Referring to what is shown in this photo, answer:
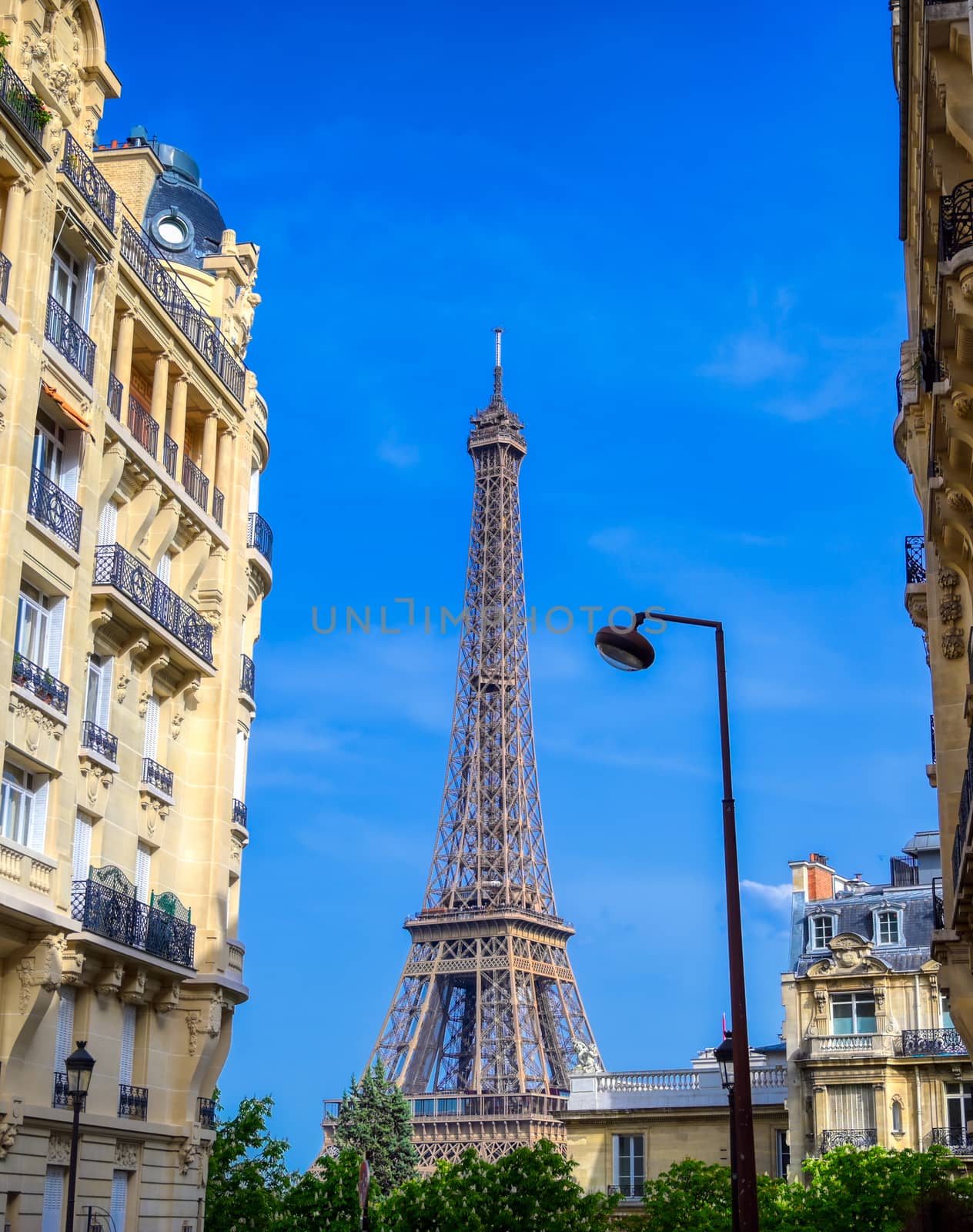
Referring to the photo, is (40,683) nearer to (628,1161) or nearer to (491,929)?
(628,1161)

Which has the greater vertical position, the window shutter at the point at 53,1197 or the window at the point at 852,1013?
the window at the point at 852,1013

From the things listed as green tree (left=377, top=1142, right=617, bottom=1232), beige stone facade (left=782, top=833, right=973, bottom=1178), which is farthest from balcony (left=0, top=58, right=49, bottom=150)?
beige stone facade (left=782, top=833, right=973, bottom=1178)

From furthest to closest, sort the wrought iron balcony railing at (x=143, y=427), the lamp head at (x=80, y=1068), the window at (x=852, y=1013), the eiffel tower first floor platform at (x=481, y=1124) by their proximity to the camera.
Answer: the eiffel tower first floor platform at (x=481, y=1124)
the window at (x=852, y=1013)
the wrought iron balcony railing at (x=143, y=427)
the lamp head at (x=80, y=1068)

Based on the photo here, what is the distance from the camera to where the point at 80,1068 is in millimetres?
22641

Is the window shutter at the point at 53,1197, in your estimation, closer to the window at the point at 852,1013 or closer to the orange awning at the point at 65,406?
the orange awning at the point at 65,406

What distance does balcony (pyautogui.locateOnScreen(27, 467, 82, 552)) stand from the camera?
85.9 feet

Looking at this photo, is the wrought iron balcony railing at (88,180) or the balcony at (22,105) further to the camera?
the wrought iron balcony railing at (88,180)

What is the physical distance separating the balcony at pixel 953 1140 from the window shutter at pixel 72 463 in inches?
1543

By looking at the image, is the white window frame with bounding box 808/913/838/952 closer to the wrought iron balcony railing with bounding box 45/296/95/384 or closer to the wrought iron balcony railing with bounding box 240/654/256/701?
the wrought iron balcony railing with bounding box 240/654/256/701

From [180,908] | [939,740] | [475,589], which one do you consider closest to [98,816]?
[180,908]

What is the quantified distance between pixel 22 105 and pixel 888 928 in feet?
153

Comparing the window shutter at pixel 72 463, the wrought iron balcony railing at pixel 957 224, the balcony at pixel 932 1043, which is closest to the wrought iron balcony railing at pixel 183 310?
the window shutter at pixel 72 463

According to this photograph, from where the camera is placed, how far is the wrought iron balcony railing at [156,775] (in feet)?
101

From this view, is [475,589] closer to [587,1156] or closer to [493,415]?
[493,415]
